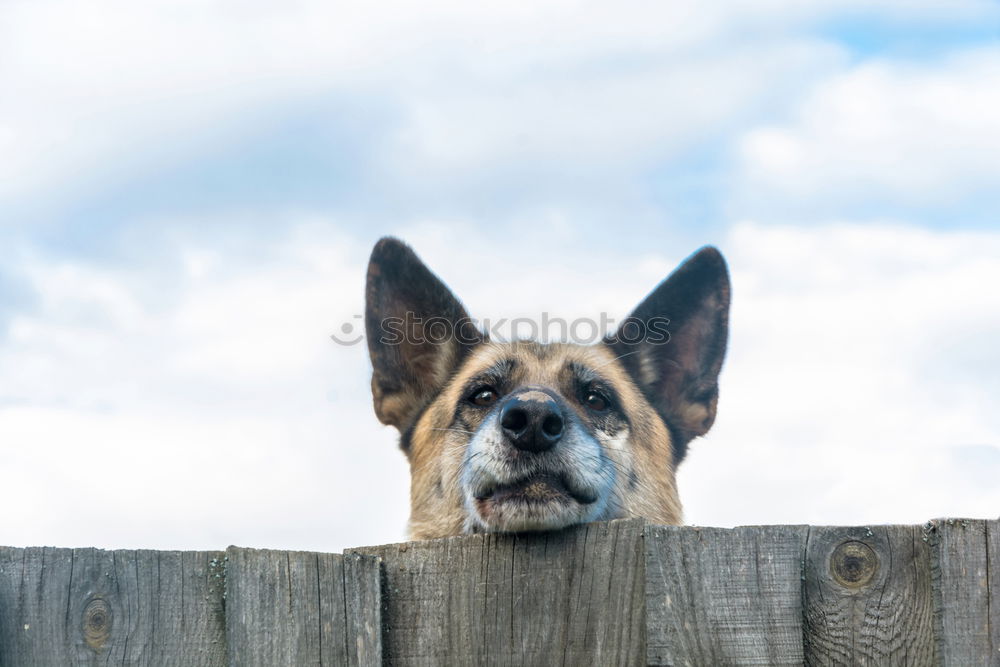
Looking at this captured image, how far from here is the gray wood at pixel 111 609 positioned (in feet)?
8.78

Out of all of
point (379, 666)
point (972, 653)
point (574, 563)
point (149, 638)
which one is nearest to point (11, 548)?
point (149, 638)

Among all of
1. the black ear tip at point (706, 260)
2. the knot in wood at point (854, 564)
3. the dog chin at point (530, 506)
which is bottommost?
the knot in wood at point (854, 564)

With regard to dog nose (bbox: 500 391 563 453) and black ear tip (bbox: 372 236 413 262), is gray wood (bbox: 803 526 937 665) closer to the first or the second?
dog nose (bbox: 500 391 563 453)

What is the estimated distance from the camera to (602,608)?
2.74 metres

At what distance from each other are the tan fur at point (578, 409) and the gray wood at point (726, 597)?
5.75 feet

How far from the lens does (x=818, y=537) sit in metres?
2.71

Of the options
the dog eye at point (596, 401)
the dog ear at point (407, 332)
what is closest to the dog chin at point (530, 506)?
the dog eye at point (596, 401)

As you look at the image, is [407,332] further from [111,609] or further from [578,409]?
[111,609]

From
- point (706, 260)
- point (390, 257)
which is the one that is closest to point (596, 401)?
point (706, 260)

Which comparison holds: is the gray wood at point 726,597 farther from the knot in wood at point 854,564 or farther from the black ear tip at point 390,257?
the black ear tip at point 390,257

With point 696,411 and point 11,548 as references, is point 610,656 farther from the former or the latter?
point 696,411

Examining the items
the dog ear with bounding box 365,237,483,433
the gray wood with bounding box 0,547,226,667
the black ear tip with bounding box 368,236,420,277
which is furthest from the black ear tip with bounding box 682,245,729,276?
the gray wood with bounding box 0,547,226,667

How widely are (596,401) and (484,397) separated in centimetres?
60

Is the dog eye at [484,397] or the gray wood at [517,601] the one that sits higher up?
the dog eye at [484,397]
